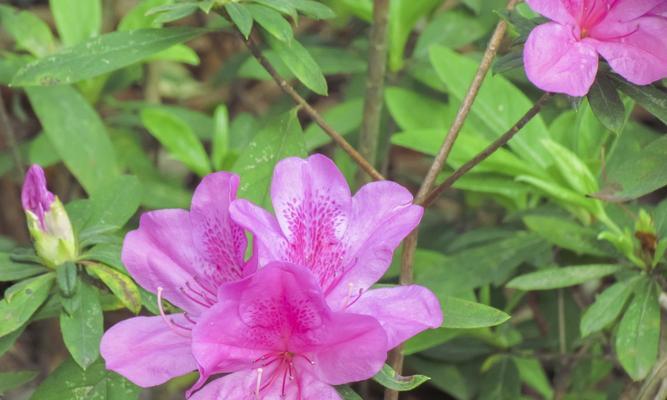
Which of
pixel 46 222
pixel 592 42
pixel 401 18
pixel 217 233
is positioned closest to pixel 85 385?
pixel 46 222

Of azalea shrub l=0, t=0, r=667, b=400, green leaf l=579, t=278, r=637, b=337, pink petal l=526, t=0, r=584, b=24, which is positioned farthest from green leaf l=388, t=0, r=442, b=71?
pink petal l=526, t=0, r=584, b=24

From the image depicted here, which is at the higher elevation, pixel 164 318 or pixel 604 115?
pixel 604 115

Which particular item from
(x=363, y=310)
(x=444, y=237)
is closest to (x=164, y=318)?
(x=363, y=310)

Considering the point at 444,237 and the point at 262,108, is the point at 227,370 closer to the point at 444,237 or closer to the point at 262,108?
the point at 444,237

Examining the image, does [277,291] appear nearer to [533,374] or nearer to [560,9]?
[560,9]

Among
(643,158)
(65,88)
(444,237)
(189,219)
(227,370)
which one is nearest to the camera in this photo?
(227,370)

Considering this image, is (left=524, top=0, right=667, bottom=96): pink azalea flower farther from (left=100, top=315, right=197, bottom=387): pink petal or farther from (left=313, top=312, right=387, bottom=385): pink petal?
(left=100, top=315, right=197, bottom=387): pink petal

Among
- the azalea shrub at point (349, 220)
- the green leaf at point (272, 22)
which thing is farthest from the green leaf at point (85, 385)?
the green leaf at point (272, 22)
